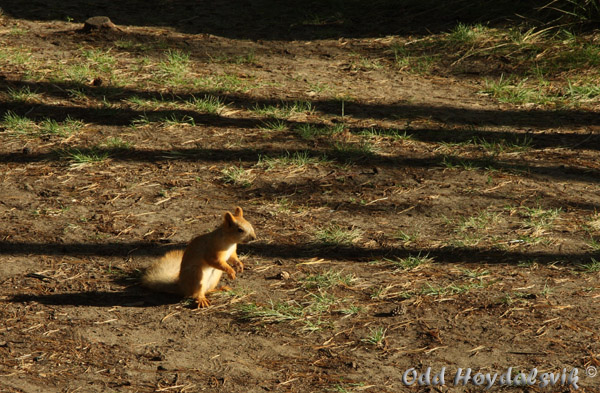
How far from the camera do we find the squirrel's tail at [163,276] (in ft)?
13.2

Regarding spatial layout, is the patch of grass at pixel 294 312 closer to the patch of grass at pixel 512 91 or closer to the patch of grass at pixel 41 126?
the patch of grass at pixel 41 126

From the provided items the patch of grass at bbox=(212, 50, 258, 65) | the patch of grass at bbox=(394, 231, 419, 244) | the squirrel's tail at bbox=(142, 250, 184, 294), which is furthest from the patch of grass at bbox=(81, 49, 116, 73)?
the patch of grass at bbox=(394, 231, 419, 244)

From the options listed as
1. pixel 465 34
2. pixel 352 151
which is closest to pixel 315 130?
pixel 352 151

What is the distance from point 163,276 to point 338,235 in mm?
1146

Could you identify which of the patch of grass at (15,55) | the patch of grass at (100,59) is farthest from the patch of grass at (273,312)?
the patch of grass at (15,55)

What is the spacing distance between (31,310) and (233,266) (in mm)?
1085

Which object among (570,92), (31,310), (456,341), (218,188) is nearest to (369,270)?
(456,341)

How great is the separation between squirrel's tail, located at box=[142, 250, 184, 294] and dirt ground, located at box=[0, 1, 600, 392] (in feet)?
0.29

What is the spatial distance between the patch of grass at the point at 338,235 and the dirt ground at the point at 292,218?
0.05 feet

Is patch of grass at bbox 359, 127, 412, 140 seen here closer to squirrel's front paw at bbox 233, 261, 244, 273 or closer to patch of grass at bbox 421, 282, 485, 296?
patch of grass at bbox 421, 282, 485, 296

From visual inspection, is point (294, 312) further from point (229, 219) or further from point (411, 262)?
point (411, 262)

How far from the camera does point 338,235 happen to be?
4609 millimetres

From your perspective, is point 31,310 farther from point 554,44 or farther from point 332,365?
point 554,44

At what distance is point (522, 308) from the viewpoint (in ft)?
12.7
